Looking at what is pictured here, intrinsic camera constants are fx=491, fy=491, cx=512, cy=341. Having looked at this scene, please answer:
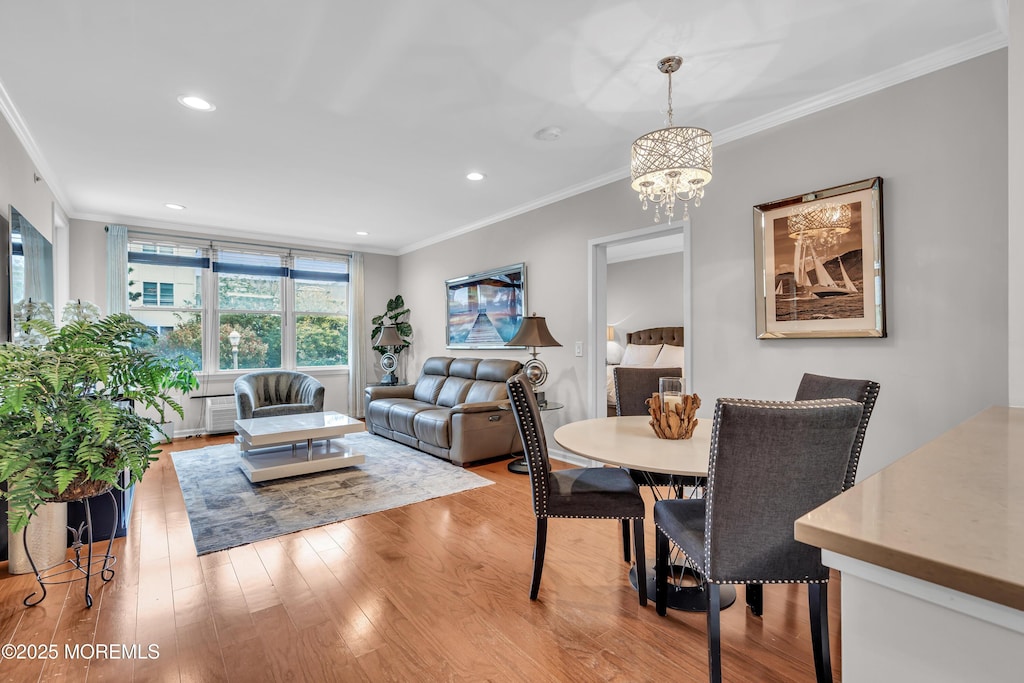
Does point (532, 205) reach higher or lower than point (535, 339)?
higher

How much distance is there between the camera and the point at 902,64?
8.17 ft

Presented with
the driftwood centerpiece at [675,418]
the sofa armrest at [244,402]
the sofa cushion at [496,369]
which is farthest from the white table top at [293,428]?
the driftwood centerpiece at [675,418]

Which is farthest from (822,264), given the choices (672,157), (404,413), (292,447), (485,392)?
(292,447)

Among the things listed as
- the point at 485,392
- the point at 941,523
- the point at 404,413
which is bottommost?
the point at 404,413

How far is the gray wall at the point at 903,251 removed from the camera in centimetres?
231

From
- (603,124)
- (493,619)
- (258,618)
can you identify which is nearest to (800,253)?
(603,124)

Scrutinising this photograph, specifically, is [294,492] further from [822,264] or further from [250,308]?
[822,264]

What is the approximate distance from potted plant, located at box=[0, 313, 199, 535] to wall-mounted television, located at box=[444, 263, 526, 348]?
10.9 ft

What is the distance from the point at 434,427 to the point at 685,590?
2774 millimetres

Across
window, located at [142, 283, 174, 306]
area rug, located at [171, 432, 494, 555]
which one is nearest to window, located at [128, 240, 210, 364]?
window, located at [142, 283, 174, 306]

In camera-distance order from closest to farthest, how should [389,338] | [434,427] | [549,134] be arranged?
1. [549,134]
2. [434,427]
3. [389,338]

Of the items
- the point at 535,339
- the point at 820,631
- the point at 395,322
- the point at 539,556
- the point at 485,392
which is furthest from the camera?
the point at 395,322

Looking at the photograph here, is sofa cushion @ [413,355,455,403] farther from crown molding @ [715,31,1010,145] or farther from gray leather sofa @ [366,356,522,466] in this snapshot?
crown molding @ [715,31,1010,145]

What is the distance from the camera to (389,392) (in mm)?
5754
